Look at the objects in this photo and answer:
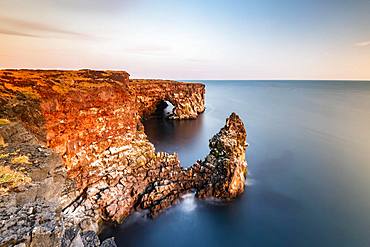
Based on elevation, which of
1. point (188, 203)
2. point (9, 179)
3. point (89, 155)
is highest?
point (9, 179)

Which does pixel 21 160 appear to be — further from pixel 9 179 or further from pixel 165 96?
pixel 165 96

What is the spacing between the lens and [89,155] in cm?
1525

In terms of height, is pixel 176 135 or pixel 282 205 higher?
pixel 282 205

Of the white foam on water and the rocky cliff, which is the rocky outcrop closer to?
the rocky cliff

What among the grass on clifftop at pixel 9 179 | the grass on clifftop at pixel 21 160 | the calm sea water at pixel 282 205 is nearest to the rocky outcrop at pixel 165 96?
the calm sea water at pixel 282 205

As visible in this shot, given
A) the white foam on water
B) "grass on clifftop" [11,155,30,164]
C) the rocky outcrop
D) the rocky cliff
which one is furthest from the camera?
the rocky outcrop

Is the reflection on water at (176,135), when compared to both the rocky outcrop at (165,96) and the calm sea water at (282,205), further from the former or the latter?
the rocky outcrop at (165,96)

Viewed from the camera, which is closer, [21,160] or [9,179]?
[9,179]

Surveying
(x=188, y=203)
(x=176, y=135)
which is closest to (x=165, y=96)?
(x=176, y=135)

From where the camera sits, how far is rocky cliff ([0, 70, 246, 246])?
8.39m

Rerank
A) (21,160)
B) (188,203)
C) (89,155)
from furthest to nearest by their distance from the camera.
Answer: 1. (188,203)
2. (89,155)
3. (21,160)

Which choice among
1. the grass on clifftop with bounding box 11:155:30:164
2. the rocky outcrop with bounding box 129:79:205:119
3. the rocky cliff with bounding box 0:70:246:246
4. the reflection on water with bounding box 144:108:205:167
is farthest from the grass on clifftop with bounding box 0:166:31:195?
the rocky outcrop with bounding box 129:79:205:119

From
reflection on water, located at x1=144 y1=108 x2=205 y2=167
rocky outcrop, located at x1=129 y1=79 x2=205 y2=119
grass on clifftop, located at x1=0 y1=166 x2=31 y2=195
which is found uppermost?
grass on clifftop, located at x1=0 y1=166 x2=31 y2=195

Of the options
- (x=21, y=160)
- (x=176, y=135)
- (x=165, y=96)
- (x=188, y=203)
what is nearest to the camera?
(x=21, y=160)
